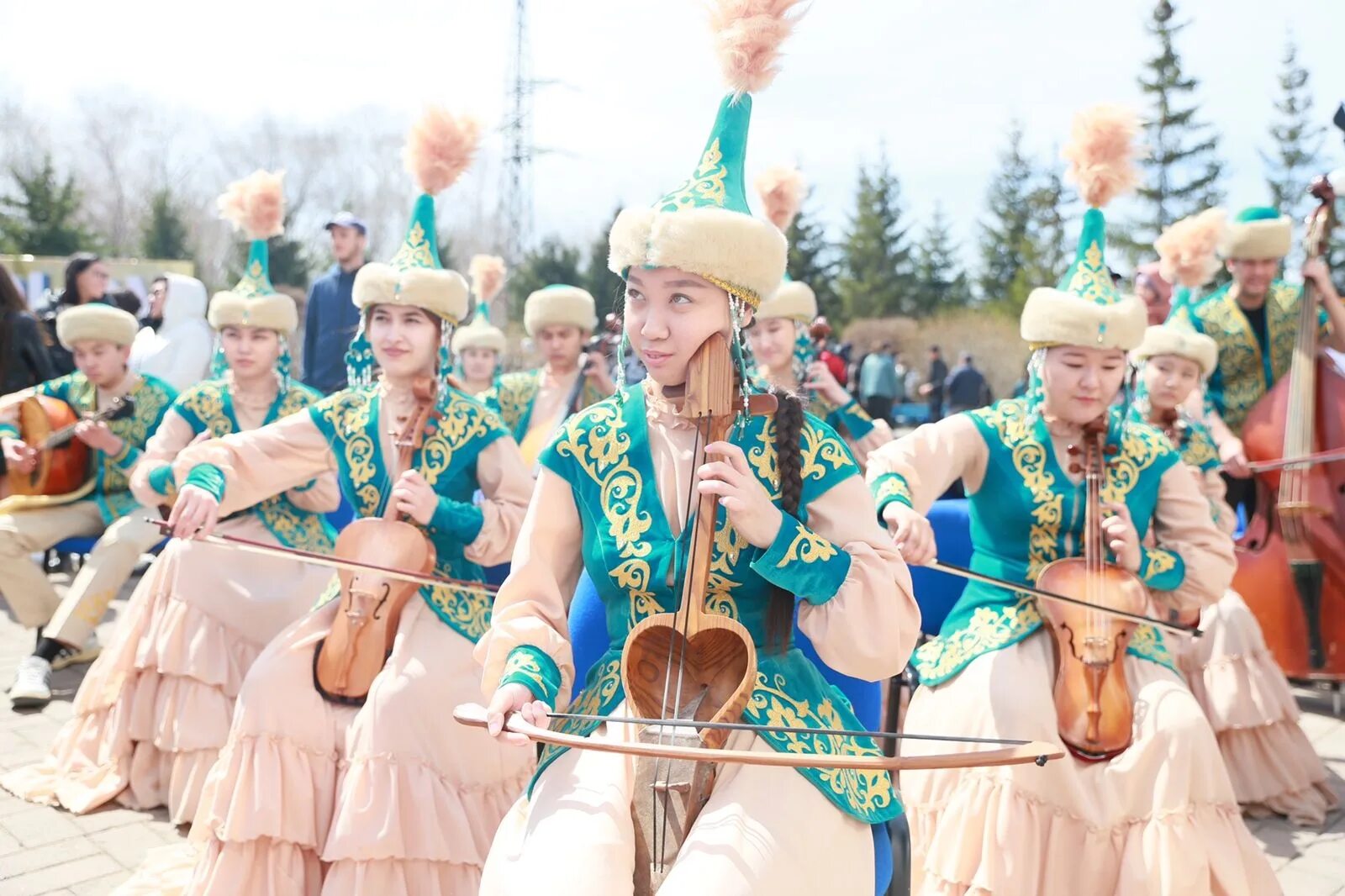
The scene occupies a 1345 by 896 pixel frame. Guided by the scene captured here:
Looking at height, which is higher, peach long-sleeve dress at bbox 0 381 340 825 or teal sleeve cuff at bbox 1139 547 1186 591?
teal sleeve cuff at bbox 1139 547 1186 591

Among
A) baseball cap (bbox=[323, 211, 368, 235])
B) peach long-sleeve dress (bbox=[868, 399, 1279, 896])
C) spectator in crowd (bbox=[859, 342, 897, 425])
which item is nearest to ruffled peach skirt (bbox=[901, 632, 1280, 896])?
peach long-sleeve dress (bbox=[868, 399, 1279, 896])

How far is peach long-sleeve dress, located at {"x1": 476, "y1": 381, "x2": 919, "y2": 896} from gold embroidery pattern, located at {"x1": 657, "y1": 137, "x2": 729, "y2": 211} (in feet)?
1.28

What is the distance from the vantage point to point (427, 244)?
13.1 ft

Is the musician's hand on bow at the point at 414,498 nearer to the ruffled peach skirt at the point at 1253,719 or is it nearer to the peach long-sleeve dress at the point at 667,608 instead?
the peach long-sleeve dress at the point at 667,608

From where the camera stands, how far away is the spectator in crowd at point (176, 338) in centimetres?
983

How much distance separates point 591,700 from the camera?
234cm

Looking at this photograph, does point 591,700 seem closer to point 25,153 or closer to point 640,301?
point 640,301

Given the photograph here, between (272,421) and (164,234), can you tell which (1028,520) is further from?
(164,234)

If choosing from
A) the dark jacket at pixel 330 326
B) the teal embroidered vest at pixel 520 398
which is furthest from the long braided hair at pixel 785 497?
the dark jacket at pixel 330 326

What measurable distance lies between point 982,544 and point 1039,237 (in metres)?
37.9

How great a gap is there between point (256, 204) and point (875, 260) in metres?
34.8

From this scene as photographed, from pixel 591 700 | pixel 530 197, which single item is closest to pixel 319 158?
pixel 530 197

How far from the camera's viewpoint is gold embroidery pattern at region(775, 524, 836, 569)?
215cm

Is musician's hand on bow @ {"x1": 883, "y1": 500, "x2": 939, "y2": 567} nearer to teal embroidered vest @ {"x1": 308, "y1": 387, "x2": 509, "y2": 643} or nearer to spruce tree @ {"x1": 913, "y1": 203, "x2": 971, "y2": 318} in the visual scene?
teal embroidered vest @ {"x1": 308, "y1": 387, "x2": 509, "y2": 643}
